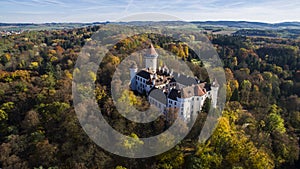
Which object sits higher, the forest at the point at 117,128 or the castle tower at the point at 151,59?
the castle tower at the point at 151,59

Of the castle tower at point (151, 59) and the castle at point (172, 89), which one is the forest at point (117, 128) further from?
the castle tower at point (151, 59)

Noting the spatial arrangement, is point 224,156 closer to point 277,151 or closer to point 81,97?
point 277,151

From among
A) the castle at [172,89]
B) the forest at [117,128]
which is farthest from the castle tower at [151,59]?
the forest at [117,128]

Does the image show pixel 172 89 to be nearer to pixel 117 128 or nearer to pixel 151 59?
pixel 117 128

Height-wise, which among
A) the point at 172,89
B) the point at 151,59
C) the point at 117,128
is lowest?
the point at 117,128

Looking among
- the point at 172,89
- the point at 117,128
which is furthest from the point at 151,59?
the point at 117,128

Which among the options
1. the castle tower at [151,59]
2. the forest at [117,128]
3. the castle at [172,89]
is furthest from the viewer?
the castle tower at [151,59]

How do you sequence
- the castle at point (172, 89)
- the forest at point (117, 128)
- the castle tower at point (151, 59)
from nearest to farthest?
the forest at point (117, 128) → the castle at point (172, 89) → the castle tower at point (151, 59)

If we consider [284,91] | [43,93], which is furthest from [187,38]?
[43,93]
